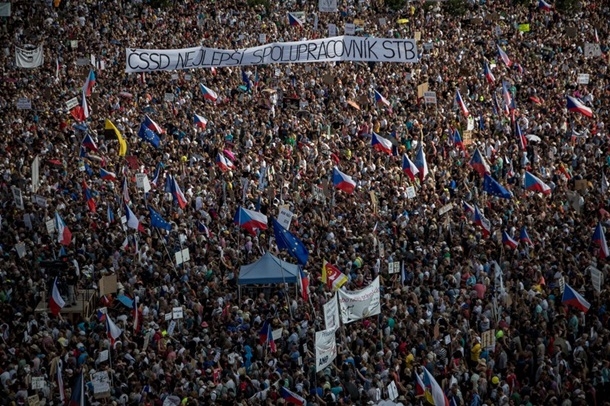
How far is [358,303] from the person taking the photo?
67.7 feet

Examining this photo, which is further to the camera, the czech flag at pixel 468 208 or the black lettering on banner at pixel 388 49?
the black lettering on banner at pixel 388 49

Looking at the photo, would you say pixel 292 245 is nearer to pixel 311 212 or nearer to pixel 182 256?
pixel 182 256

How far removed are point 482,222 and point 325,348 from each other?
7.87 m

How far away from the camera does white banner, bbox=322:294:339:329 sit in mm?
19562

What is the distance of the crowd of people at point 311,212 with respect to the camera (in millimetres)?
19984

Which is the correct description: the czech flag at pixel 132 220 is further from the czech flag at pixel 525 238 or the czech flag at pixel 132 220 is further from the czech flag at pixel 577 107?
the czech flag at pixel 577 107

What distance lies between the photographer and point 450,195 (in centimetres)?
2881

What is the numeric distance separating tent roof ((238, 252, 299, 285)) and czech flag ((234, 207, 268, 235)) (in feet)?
5.93

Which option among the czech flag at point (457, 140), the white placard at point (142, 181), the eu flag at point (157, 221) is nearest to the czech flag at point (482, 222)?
the czech flag at point (457, 140)

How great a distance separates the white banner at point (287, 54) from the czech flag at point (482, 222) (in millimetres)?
4073

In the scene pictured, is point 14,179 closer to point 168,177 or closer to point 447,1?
point 168,177

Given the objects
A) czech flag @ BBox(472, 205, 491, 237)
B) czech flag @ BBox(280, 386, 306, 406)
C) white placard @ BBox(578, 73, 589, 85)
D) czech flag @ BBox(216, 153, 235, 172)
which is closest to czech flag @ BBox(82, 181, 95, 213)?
czech flag @ BBox(216, 153, 235, 172)

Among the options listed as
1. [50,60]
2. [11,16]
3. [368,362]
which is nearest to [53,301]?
[368,362]

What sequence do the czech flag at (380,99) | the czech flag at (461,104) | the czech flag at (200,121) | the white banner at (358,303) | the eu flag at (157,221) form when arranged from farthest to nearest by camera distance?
the czech flag at (380,99) → the czech flag at (200,121) → the czech flag at (461,104) → the eu flag at (157,221) → the white banner at (358,303)
